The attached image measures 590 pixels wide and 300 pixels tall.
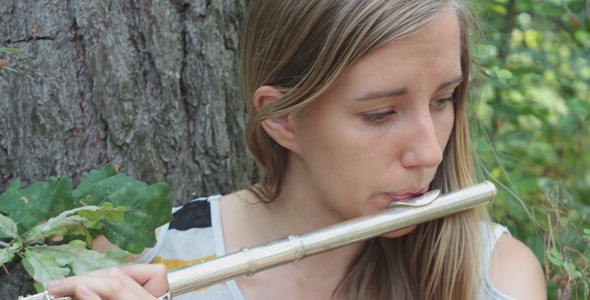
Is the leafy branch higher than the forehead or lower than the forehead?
lower

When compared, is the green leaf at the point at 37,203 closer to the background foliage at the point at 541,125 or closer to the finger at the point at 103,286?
the finger at the point at 103,286

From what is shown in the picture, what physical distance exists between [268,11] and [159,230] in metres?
0.56

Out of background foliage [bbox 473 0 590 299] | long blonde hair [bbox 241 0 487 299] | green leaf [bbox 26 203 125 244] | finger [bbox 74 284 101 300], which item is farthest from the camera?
background foliage [bbox 473 0 590 299]

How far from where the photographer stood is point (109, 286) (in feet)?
3.38

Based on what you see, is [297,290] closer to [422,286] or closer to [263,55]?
[422,286]

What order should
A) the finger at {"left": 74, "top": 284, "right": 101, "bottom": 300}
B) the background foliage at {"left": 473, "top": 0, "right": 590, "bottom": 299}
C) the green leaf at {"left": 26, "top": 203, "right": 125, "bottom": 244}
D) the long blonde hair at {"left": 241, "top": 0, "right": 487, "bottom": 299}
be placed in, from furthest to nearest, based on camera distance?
the background foliage at {"left": 473, "top": 0, "right": 590, "bottom": 299}, the long blonde hair at {"left": 241, "top": 0, "right": 487, "bottom": 299}, the green leaf at {"left": 26, "top": 203, "right": 125, "bottom": 244}, the finger at {"left": 74, "top": 284, "right": 101, "bottom": 300}

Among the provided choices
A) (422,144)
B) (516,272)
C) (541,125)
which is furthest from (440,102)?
(541,125)

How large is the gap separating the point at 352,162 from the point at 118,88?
2.02 feet

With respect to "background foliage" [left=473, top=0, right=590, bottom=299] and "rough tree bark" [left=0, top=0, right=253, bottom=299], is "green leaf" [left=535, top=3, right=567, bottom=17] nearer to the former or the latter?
"background foliage" [left=473, top=0, right=590, bottom=299]

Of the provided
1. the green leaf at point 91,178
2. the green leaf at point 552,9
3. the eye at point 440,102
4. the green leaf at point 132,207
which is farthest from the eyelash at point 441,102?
the green leaf at point 552,9

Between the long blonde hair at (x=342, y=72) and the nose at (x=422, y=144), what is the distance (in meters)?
0.16

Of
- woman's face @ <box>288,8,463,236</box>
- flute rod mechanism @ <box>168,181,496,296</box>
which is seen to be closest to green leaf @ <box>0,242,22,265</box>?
flute rod mechanism @ <box>168,181,496,296</box>

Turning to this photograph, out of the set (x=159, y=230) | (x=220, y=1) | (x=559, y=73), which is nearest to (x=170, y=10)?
(x=220, y=1)

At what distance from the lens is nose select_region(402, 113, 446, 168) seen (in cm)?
122
